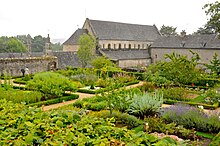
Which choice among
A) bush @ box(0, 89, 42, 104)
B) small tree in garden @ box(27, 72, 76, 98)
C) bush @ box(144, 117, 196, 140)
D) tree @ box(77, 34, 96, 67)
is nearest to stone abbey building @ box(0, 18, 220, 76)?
tree @ box(77, 34, 96, 67)

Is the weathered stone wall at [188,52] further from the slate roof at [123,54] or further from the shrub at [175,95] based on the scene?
the shrub at [175,95]

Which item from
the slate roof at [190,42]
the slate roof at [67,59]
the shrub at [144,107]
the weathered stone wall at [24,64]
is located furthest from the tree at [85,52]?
the shrub at [144,107]

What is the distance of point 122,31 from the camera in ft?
151

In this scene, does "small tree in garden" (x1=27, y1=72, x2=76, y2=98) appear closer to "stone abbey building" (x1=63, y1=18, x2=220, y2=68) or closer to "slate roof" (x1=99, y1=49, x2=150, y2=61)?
"stone abbey building" (x1=63, y1=18, x2=220, y2=68)

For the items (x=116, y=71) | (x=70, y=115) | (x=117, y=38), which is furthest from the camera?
(x=117, y=38)

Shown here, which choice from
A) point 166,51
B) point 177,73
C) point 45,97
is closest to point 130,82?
point 177,73

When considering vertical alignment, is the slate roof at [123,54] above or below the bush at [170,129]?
above

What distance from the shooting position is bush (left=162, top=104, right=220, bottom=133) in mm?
8273

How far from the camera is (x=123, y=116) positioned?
8859mm

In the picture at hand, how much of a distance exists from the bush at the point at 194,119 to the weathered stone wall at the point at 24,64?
15538 millimetres

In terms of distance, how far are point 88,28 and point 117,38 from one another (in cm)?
502

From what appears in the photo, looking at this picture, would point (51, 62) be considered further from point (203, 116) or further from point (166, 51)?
point (166, 51)

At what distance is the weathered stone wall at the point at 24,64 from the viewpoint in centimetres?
2132

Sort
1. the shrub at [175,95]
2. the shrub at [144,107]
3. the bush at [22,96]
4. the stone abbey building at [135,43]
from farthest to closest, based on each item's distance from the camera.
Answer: the stone abbey building at [135,43]
the shrub at [175,95]
the bush at [22,96]
the shrub at [144,107]
